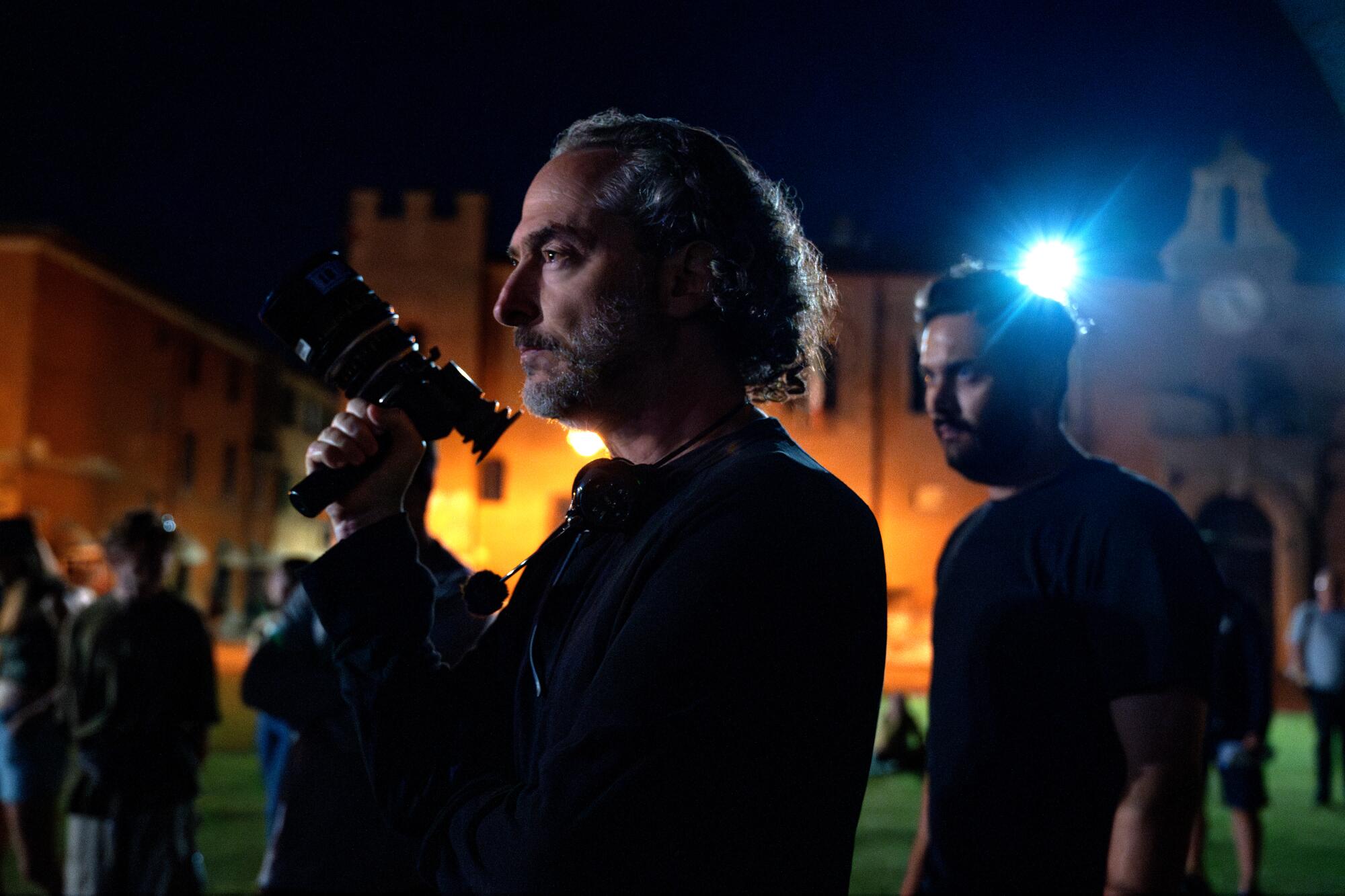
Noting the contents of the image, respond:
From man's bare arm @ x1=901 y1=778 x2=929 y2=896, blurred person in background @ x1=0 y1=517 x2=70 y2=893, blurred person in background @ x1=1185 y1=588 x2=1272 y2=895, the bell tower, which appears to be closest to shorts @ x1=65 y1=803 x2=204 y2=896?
blurred person in background @ x1=0 y1=517 x2=70 y2=893

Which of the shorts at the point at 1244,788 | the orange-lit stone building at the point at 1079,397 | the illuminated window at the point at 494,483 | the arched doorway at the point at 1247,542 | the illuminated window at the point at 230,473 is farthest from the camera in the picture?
the illuminated window at the point at 230,473

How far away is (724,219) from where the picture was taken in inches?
67.1

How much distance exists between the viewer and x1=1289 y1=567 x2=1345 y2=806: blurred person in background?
966cm

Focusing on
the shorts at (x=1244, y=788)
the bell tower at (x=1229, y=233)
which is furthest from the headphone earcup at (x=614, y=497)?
the bell tower at (x=1229, y=233)

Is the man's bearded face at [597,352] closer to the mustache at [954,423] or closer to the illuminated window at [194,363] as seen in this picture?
the mustache at [954,423]

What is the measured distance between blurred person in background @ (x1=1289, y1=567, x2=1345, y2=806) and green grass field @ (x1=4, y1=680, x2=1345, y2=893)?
483 mm

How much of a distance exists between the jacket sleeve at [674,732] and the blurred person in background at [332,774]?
155 cm

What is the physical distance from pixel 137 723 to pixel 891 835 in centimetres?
515

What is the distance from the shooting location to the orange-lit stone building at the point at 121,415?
28.8 meters

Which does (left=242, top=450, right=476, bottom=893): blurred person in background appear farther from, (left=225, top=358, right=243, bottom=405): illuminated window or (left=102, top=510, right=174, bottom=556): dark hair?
(left=225, top=358, right=243, bottom=405): illuminated window

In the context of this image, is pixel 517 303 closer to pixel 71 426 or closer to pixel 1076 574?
pixel 1076 574

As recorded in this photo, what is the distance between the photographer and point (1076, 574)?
7.64 ft

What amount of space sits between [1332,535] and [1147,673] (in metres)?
26.1

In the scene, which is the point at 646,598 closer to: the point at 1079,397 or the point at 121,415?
the point at 1079,397
